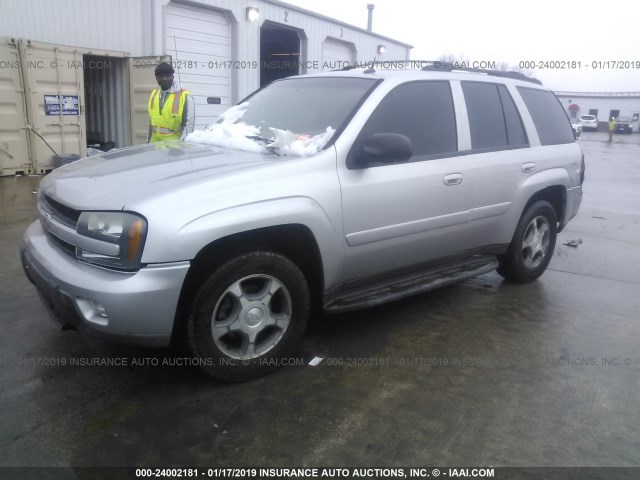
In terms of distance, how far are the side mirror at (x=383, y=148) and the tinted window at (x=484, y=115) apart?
3.61ft

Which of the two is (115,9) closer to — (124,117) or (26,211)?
(124,117)

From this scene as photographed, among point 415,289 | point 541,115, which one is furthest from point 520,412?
point 541,115

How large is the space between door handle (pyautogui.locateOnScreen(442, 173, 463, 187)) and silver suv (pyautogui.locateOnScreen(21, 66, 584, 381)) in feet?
0.07

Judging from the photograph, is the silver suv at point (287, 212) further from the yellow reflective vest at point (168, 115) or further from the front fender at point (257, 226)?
the yellow reflective vest at point (168, 115)

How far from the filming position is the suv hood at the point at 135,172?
2.77 m

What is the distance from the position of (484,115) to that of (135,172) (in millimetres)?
2756

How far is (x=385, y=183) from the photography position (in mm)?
3455

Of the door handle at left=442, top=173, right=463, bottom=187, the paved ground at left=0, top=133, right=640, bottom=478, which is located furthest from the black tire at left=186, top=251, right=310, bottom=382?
the door handle at left=442, top=173, right=463, bottom=187

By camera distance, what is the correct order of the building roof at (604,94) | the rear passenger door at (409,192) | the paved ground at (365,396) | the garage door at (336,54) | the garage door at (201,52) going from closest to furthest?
the paved ground at (365,396) < the rear passenger door at (409,192) < the garage door at (201,52) < the garage door at (336,54) < the building roof at (604,94)

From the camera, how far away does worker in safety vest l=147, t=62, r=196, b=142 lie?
17.9 ft

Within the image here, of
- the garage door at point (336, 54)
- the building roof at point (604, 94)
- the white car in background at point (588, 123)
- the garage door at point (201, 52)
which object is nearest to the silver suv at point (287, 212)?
the garage door at point (201, 52)

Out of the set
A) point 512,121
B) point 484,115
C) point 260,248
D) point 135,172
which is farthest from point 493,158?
point 135,172

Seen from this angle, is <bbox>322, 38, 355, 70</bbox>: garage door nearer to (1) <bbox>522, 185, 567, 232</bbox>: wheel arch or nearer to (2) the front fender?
(1) <bbox>522, 185, 567, 232</bbox>: wheel arch

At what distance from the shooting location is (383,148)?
10.7 ft
